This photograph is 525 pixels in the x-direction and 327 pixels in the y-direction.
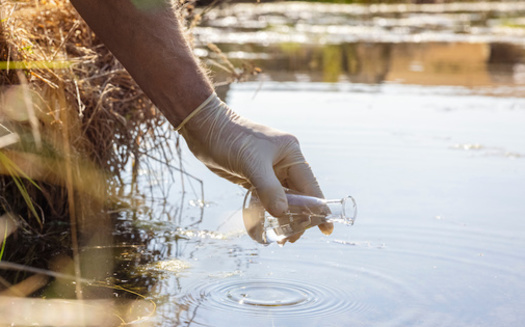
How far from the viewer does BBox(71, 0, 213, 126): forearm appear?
2.46m

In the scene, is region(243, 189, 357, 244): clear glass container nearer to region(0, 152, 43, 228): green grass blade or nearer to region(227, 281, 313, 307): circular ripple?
region(227, 281, 313, 307): circular ripple

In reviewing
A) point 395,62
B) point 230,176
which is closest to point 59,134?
point 230,176

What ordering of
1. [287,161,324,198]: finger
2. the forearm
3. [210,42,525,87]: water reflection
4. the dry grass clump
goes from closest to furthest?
the forearm
[287,161,324,198]: finger
the dry grass clump
[210,42,525,87]: water reflection

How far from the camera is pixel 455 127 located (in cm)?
566

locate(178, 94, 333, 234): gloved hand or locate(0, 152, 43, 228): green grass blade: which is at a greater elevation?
locate(178, 94, 333, 234): gloved hand

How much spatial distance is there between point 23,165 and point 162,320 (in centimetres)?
124

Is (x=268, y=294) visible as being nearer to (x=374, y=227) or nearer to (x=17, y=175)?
(x=374, y=227)

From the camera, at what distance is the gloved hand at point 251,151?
2486 mm

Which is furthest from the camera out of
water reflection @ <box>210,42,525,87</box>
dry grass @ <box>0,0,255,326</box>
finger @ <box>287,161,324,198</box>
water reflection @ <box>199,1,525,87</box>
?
water reflection @ <box>199,1,525,87</box>

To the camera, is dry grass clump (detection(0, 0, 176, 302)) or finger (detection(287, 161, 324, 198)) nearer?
finger (detection(287, 161, 324, 198))

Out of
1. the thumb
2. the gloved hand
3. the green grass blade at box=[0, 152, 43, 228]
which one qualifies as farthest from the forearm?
the green grass blade at box=[0, 152, 43, 228]

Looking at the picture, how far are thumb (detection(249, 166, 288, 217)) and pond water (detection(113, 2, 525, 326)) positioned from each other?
12.1 inches

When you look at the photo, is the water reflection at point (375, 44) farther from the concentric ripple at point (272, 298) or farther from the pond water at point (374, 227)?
the concentric ripple at point (272, 298)

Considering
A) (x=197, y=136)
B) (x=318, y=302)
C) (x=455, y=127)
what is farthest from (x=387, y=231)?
(x=455, y=127)
